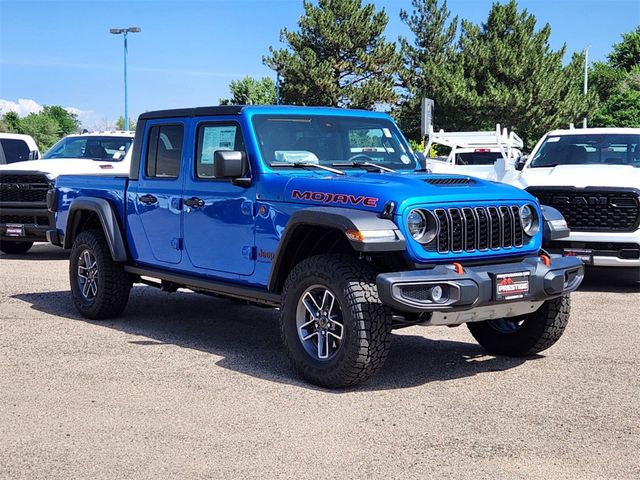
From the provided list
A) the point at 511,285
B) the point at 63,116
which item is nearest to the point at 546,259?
the point at 511,285

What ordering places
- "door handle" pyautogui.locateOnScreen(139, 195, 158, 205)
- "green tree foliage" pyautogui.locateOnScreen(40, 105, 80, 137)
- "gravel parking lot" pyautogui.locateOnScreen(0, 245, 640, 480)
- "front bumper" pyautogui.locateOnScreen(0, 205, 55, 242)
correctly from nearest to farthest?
"gravel parking lot" pyautogui.locateOnScreen(0, 245, 640, 480) < "door handle" pyautogui.locateOnScreen(139, 195, 158, 205) < "front bumper" pyautogui.locateOnScreen(0, 205, 55, 242) < "green tree foliage" pyautogui.locateOnScreen(40, 105, 80, 137)

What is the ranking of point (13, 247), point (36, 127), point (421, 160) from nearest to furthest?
point (421, 160) < point (13, 247) < point (36, 127)

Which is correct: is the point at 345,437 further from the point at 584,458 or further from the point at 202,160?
the point at 202,160

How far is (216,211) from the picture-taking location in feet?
23.5

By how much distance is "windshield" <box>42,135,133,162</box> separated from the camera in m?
15.3

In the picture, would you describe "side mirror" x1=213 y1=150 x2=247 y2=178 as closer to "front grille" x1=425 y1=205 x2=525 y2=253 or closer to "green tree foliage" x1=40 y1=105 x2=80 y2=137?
"front grille" x1=425 y1=205 x2=525 y2=253

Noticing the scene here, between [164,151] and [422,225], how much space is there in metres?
2.90

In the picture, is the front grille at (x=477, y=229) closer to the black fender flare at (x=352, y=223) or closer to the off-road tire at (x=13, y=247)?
the black fender flare at (x=352, y=223)

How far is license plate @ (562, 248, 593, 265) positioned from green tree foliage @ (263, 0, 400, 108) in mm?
38826

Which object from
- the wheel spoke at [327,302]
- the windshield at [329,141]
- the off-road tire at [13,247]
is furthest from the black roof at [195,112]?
the off-road tire at [13,247]

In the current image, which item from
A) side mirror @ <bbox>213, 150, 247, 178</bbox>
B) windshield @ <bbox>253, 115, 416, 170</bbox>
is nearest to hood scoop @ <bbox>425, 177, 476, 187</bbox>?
windshield @ <bbox>253, 115, 416, 170</bbox>

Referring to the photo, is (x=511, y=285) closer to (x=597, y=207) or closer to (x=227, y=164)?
(x=227, y=164)

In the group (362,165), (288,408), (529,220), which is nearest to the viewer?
(288,408)

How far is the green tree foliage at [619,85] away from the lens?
47219mm
